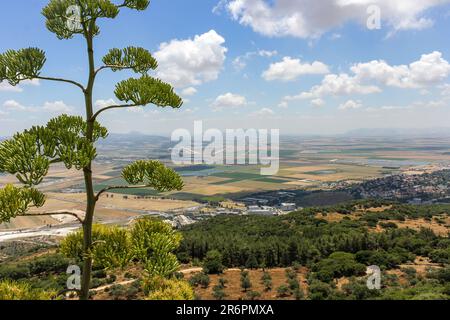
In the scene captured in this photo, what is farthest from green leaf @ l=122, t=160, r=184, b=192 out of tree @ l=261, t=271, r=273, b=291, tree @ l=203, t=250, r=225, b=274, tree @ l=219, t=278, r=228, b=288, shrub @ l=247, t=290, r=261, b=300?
tree @ l=203, t=250, r=225, b=274

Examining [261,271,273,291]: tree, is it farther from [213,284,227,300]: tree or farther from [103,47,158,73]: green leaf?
[103,47,158,73]: green leaf

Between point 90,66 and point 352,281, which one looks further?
point 352,281

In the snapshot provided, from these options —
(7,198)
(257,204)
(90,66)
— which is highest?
(90,66)

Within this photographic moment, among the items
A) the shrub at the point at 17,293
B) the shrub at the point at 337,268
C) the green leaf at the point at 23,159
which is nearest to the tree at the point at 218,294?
the shrub at the point at 337,268

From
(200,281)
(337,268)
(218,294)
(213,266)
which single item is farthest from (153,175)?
(337,268)
